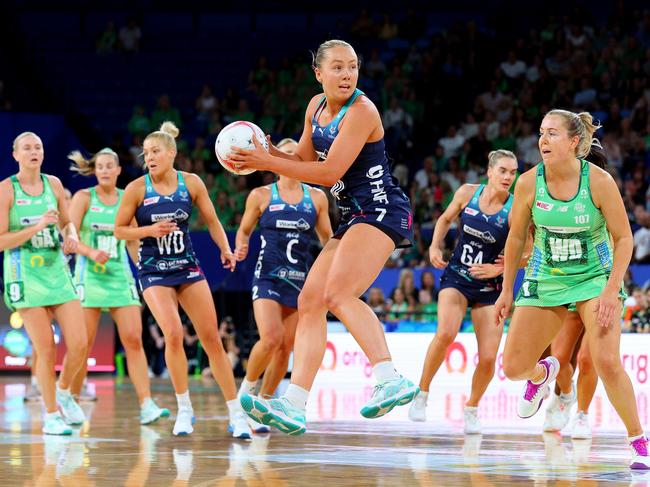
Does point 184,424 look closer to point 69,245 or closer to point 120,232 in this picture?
point 120,232

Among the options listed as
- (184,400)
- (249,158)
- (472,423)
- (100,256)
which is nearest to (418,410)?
(472,423)

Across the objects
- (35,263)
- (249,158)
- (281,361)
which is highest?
(249,158)

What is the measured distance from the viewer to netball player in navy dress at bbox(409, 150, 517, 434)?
8.69m

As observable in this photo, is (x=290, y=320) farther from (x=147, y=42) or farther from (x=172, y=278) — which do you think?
(x=147, y=42)

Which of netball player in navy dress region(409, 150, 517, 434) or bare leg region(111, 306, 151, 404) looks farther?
bare leg region(111, 306, 151, 404)

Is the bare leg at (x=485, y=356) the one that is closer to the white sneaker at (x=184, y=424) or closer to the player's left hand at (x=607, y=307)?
the white sneaker at (x=184, y=424)

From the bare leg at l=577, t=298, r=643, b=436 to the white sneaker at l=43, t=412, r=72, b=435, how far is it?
3959 mm

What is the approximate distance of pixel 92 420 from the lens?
9695mm

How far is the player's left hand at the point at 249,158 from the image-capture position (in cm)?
553

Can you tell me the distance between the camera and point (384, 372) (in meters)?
5.82

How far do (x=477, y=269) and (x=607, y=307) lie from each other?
2394 millimetres

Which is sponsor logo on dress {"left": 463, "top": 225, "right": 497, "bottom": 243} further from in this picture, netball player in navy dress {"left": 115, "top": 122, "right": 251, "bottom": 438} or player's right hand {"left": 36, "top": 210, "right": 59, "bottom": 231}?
player's right hand {"left": 36, "top": 210, "right": 59, "bottom": 231}

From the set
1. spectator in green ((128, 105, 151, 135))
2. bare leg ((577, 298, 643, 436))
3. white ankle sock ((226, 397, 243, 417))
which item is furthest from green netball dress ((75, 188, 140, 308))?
spectator in green ((128, 105, 151, 135))

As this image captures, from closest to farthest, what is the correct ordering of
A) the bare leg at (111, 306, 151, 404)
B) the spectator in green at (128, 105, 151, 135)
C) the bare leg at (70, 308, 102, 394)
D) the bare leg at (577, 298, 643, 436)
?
the bare leg at (577, 298, 643, 436) → the bare leg at (111, 306, 151, 404) → the bare leg at (70, 308, 102, 394) → the spectator in green at (128, 105, 151, 135)
